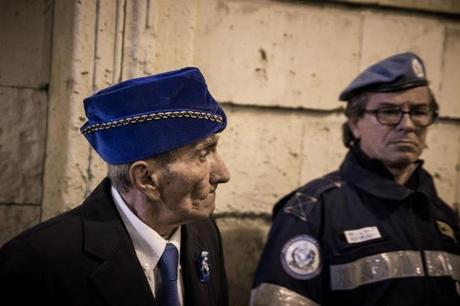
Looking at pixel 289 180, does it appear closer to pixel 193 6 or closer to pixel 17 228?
Result: pixel 193 6

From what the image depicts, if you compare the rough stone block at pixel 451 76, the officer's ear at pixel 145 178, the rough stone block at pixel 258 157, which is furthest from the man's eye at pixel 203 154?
the rough stone block at pixel 451 76

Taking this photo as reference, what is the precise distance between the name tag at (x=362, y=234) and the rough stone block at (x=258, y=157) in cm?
62

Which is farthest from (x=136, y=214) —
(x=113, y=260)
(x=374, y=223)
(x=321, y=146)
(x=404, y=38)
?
(x=404, y=38)

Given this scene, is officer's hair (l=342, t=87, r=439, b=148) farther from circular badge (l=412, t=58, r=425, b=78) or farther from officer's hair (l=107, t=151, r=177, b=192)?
officer's hair (l=107, t=151, r=177, b=192)

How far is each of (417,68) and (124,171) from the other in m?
1.63

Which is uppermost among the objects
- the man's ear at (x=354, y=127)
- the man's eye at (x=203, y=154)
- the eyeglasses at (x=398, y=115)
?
the eyeglasses at (x=398, y=115)

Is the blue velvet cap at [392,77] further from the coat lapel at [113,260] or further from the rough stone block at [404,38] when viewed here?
the coat lapel at [113,260]

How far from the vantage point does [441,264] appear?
2.41 metres

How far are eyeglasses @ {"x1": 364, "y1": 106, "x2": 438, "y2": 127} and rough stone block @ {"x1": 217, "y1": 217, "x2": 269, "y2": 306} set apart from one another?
0.85 meters

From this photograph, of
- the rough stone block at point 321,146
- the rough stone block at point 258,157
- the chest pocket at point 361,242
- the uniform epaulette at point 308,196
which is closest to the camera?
the chest pocket at point 361,242

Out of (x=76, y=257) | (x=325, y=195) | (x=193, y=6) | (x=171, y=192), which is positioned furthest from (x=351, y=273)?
(x=193, y=6)

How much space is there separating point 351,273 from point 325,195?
38cm

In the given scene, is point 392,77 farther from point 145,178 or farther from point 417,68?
point 145,178

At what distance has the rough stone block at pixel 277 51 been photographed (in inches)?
107
